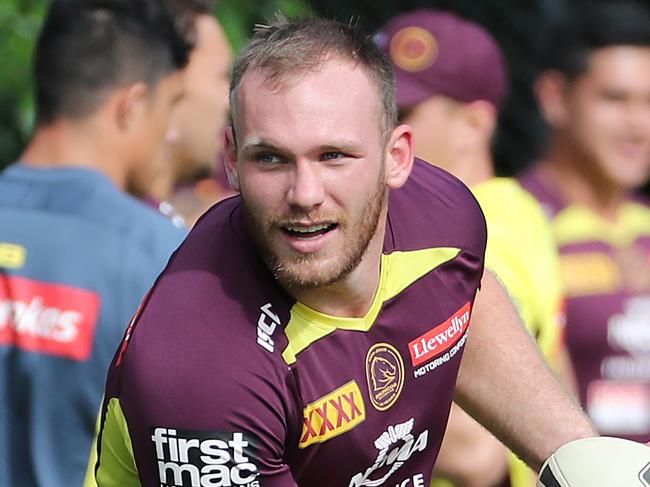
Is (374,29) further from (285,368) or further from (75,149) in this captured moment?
(285,368)

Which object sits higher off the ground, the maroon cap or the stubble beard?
the stubble beard

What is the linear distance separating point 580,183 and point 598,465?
3262 mm

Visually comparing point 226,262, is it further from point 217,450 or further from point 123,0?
point 123,0

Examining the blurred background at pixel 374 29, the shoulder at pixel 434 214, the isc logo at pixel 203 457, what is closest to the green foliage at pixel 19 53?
the blurred background at pixel 374 29

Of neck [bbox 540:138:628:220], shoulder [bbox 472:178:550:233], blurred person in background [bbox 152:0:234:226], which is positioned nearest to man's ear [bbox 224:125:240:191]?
shoulder [bbox 472:178:550:233]

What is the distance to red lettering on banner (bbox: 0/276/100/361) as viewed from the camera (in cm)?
402

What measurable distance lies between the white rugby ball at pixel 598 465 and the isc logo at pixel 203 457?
0.60 m

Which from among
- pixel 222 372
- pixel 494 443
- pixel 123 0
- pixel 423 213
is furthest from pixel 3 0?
pixel 222 372

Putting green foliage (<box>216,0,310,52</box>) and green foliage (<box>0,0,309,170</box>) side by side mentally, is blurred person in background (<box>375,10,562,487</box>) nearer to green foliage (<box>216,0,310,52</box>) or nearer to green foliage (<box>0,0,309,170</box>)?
green foliage (<box>0,0,309,170</box>)

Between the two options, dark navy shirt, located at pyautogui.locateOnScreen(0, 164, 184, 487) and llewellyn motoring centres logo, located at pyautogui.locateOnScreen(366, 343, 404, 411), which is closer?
llewellyn motoring centres logo, located at pyautogui.locateOnScreen(366, 343, 404, 411)

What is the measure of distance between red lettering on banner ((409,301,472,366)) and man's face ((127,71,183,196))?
1.41 metres

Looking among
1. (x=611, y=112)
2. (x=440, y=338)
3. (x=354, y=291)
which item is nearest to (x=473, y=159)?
(x=611, y=112)

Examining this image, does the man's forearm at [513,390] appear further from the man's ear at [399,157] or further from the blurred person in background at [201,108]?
the blurred person in background at [201,108]

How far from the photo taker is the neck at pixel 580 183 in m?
6.16
